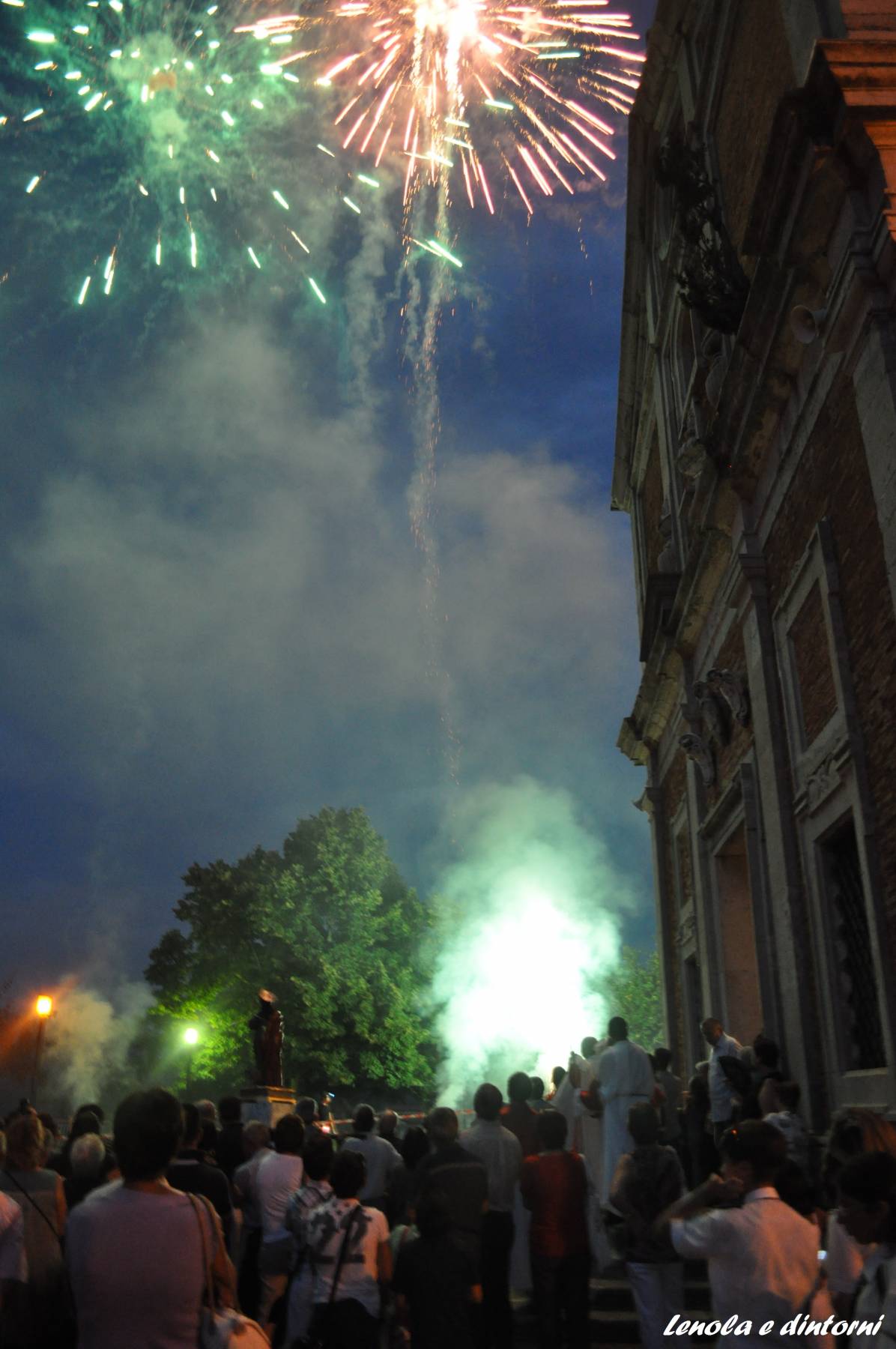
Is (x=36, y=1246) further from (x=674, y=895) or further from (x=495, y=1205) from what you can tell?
(x=674, y=895)

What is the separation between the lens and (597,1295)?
8695 mm

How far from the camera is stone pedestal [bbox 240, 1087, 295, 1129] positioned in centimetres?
1845

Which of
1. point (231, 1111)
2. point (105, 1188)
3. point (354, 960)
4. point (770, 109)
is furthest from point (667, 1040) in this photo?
point (354, 960)

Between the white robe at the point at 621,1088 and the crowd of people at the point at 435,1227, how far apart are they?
18 mm

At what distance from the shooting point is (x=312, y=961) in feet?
133

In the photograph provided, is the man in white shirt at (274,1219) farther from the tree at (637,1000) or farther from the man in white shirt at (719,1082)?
the tree at (637,1000)

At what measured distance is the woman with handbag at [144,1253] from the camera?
314cm

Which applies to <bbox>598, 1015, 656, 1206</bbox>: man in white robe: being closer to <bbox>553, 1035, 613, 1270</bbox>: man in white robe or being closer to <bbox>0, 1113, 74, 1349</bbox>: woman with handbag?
<bbox>553, 1035, 613, 1270</bbox>: man in white robe

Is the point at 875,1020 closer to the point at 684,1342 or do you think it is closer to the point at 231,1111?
the point at 684,1342

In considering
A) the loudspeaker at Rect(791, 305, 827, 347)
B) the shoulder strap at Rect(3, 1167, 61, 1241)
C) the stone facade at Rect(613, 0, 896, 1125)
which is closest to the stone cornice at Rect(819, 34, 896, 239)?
the stone facade at Rect(613, 0, 896, 1125)

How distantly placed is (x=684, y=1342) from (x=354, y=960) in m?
36.5

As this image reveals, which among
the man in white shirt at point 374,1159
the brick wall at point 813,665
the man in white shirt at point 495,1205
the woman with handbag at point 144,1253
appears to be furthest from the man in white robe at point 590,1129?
the woman with handbag at point 144,1253

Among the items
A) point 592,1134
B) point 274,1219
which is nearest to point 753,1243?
point 274,1219

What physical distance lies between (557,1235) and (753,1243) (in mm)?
3063
